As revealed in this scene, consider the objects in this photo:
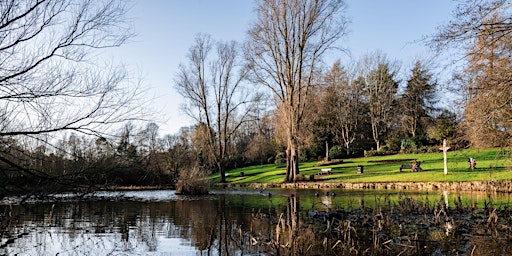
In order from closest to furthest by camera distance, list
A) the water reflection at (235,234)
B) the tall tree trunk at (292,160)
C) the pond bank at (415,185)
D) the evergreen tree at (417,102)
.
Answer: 1. the water reflection at (235,234)
2. the pond bank at (415,185)
3. the tall tree trunk at (292,160)
4. the evergreen tree at (417,102)

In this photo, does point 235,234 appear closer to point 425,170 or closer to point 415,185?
point 415,185

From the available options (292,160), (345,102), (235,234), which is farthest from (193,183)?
(345,102)

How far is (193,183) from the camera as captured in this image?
2459cm

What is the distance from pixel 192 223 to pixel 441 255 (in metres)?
7.09

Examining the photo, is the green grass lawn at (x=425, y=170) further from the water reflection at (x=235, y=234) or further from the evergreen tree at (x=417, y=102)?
the water reflection at (x=235, y=234)

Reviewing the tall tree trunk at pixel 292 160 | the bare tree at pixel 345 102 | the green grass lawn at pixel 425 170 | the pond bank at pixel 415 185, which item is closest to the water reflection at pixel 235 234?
the green grass lawn at pixel 425 170

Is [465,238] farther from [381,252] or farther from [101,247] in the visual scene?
[101,247]

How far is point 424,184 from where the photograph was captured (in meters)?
25.0

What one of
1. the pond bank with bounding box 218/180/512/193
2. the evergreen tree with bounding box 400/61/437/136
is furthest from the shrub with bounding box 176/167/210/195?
the evergreen tree with bounding box 400/61/437/136

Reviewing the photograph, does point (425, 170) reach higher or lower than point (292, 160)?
lower

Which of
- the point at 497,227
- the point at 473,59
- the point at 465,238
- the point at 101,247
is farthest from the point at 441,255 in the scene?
the point at 101,247

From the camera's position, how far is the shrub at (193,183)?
80.8 feet

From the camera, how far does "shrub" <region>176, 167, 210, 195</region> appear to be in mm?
24625

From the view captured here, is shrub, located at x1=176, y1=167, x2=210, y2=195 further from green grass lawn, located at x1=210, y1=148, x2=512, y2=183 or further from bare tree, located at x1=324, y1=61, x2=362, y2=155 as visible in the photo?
bare tree, located at x1=324, y1=61, x2=362, y2=155
